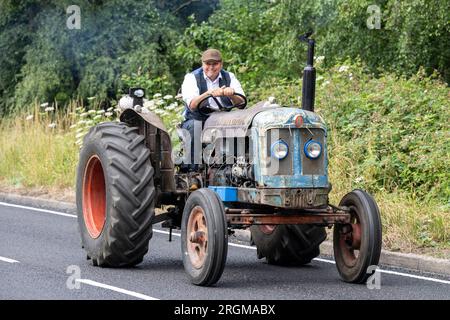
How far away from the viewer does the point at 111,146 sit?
39.7 ft

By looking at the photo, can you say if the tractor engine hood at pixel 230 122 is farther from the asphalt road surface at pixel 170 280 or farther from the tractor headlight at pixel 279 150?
the asphalt road surface at pixel 170 280

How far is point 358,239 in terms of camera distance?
11.2 meters

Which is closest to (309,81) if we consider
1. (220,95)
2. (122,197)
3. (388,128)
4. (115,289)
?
(220,95)

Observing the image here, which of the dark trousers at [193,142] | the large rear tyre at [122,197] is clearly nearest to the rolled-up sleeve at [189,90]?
the dark trousers at [193,142]

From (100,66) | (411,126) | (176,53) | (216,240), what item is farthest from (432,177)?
(100,66)

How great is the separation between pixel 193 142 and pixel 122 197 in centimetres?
104

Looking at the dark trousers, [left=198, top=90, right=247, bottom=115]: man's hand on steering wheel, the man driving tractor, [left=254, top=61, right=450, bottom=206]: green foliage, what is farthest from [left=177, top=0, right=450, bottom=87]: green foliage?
the dark trousers

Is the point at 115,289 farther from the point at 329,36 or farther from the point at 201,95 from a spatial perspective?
the point at 329,36

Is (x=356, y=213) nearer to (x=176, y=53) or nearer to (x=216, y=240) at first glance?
(x=216, y=240)

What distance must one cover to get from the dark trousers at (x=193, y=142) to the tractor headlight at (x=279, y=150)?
1366mm

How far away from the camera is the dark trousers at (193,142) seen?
12219mm

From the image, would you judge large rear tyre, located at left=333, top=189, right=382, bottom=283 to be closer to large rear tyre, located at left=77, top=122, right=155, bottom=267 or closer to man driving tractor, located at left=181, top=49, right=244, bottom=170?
man driving tractor, located at left=181, top=49, right=244, bottom=170
